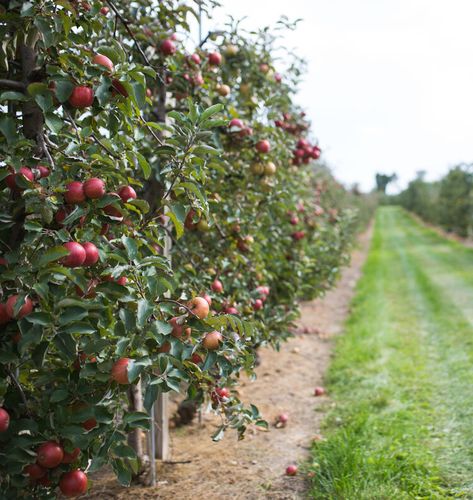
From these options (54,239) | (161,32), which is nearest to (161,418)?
(54,239)

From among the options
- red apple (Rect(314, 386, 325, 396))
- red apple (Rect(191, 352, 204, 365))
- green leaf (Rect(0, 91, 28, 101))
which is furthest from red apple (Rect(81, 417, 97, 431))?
red apple (Rect(314, 386, 325, 396))

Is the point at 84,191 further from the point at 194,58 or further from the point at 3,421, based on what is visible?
the point at 194,58

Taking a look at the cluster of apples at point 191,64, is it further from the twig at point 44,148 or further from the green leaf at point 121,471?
the green leaf at point 121,471

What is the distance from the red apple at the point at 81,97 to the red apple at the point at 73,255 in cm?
45

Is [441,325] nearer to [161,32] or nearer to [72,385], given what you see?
[161,32]

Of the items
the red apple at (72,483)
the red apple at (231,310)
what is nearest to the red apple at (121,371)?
the red apple at (72,483)

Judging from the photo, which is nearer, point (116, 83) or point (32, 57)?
point (116, 83)

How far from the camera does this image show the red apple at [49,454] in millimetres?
1477

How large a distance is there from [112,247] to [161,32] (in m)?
1.63

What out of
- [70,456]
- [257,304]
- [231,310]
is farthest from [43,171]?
[257,304]

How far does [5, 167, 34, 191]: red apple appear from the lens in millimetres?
1495

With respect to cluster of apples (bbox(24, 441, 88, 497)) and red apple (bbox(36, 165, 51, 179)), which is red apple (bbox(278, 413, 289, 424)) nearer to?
cluster of apples (bbox(24, 441, 88, 497))

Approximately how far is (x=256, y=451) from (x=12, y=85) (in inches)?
95.4

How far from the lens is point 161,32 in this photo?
9.14 ft
